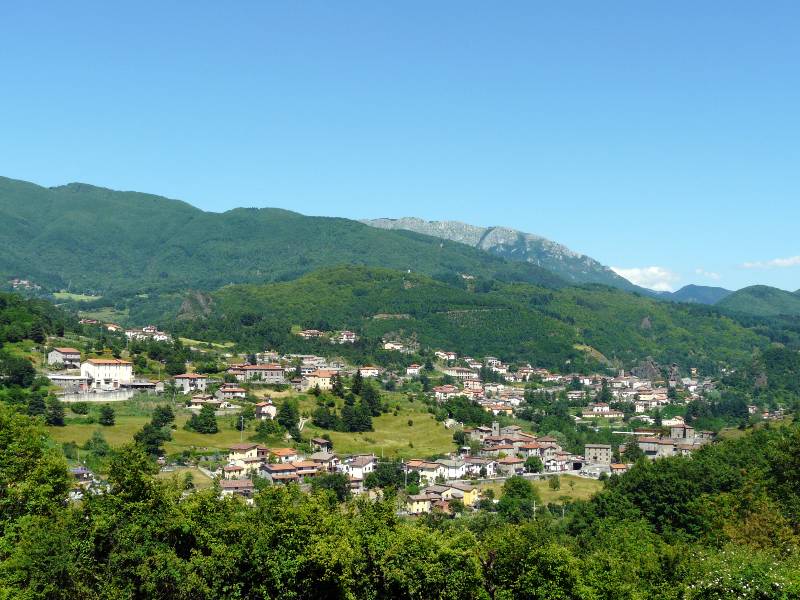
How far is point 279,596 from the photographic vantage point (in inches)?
947

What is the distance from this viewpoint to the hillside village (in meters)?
61.2

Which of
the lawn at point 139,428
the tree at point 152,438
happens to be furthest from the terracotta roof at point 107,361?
the tree at point 152,438

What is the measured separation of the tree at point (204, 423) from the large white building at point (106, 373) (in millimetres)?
11499

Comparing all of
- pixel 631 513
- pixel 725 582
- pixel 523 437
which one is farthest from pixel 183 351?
pixel 725 582

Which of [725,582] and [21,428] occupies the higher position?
[21,428]

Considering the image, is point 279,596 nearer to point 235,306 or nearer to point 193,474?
point 193,474

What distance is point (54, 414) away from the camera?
61.5m

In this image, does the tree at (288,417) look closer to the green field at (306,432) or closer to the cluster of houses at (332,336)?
the green field at (306,432)

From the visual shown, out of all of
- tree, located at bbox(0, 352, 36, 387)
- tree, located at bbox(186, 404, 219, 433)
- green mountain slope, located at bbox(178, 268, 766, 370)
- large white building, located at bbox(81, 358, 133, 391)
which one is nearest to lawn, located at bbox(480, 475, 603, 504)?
tree, located at bbox(186, 404, 219, 433)

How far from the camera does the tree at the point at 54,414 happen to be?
61169 mm

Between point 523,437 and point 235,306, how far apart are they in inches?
3967

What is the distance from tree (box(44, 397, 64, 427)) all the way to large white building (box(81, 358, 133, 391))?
10.9m

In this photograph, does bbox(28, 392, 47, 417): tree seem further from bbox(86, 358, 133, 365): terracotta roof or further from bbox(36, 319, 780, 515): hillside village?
bbox(86, 358, 133, 365): terracotta roof

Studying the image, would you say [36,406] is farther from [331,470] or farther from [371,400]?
[371,400]
